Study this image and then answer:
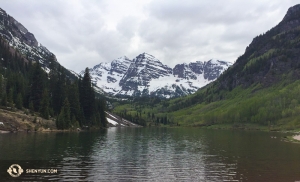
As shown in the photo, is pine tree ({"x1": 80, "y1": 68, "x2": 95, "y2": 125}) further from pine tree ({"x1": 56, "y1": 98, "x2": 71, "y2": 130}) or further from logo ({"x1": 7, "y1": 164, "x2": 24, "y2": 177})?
logo ({"x1": 7, "y1": 164, "x2": 24, "y2": 177})

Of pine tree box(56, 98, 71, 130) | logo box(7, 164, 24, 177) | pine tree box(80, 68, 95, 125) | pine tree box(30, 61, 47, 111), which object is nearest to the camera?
logo box(7, 164, 24, 177)

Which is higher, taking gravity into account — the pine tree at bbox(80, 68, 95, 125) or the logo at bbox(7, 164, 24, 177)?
the pine tree at bbox(80, 68, 95, 125)

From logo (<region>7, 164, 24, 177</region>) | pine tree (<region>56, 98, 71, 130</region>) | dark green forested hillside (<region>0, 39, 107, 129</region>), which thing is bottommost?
logo (<region>7, 164, 24, 177</region>)

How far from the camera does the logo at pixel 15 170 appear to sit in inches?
1378

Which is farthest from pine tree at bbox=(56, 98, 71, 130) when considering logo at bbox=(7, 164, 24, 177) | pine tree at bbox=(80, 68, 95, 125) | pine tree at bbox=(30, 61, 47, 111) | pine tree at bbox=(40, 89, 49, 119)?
logo at bbox=(7, 164, 24, 177)

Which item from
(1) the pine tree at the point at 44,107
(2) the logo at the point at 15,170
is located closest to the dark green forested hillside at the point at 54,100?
(1) the pine tree at the point at 44,107

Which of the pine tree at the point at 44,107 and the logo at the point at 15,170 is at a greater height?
the pine tree at the point at 44,107

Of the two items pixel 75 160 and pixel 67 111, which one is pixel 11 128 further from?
pixel 75 160

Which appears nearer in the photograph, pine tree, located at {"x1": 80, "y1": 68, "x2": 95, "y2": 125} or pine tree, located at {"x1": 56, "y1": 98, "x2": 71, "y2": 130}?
pine tree, located at {"x1": 56, "y1": 98, "x2": 71, "y2": 130}

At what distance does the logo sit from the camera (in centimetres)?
3499

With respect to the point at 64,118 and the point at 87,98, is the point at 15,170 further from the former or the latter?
the point at 87,98

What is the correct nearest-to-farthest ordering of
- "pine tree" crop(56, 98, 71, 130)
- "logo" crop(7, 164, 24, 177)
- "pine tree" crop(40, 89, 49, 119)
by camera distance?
"logo" crop(7, 164, 24, 177)
"pine tree" crop(56, 98, 71, 130)
"pine tree" crop(40, 89, 49, 119)

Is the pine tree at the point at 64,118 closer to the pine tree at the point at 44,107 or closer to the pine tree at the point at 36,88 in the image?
the pine tree at the point at 44,107

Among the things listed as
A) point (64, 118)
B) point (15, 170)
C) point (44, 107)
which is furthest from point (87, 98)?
point (15, 170)
